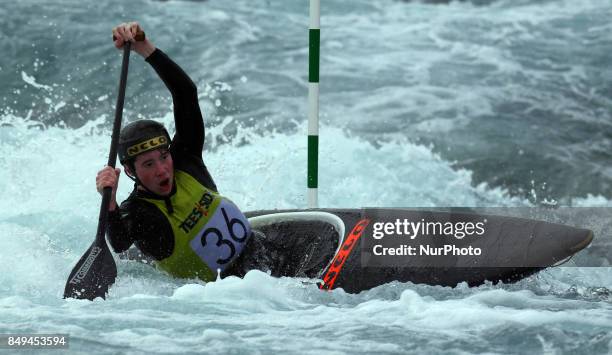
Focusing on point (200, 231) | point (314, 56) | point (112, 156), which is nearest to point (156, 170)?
point (112, 156)

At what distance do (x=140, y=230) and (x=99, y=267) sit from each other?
0.28 meters

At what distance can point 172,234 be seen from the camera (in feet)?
16.0

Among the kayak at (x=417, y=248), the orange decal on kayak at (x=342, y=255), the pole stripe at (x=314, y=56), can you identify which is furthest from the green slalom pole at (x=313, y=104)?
the orange decal on kayak at (x=342, y=255)

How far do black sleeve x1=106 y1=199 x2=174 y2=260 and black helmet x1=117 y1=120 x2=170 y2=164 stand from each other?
0.21 metres

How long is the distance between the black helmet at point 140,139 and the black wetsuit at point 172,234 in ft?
0.62

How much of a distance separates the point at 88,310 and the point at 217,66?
7004 millimetres

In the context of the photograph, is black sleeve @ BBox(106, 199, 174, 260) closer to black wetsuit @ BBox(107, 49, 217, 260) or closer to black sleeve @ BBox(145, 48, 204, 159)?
black wetsuit @ BBox(107, 49, 217, 260)

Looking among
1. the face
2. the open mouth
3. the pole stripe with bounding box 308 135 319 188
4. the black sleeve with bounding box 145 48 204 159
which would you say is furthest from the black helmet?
the pole stripe with bounding box 308 135 319 188

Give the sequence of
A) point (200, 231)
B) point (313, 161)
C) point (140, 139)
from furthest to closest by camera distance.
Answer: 1. point (313, 161)
2. point (200, 231)
3. point (140, 139)

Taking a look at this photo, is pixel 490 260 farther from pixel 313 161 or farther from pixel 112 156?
pixel 112 156

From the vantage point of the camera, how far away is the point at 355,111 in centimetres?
1071

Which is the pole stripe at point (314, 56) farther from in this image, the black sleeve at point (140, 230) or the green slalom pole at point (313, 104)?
the black sleeve at point (140, 230)

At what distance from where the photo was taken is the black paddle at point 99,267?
15.8 ft

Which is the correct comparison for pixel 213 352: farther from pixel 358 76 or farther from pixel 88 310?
pixel 358 76
